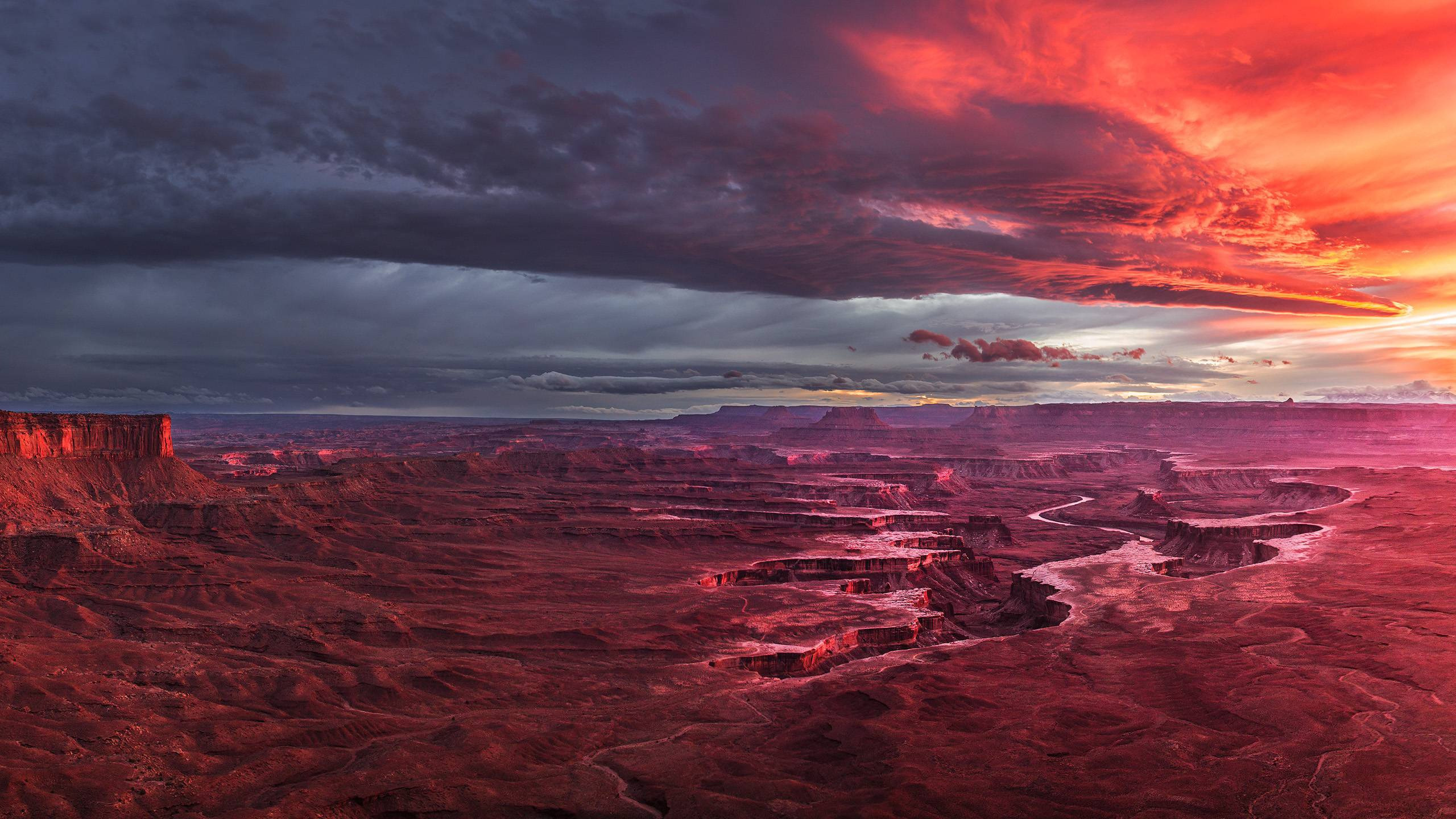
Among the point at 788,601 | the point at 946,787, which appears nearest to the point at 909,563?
the point at 788,601

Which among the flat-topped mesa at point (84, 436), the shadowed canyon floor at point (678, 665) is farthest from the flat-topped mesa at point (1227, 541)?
the flat-topped mesa at point (84, 436)

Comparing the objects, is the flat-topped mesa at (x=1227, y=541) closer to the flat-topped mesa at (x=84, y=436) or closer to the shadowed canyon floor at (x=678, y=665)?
the shadowed canyon floor at (x=678, y=665)

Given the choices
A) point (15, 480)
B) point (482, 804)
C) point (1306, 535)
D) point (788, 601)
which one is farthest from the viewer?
point (1306, 535)

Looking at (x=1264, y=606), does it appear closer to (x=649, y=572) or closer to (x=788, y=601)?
(x=788, y=601)

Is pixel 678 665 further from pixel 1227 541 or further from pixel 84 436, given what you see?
pixel 84 436

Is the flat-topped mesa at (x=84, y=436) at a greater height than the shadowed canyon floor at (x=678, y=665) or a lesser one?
greater

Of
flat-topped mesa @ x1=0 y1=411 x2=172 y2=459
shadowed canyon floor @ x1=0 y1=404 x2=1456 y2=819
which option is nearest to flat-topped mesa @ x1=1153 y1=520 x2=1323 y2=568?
shadowed canyon floor @ x1=0 y1=404 x2=1456 y2=819
